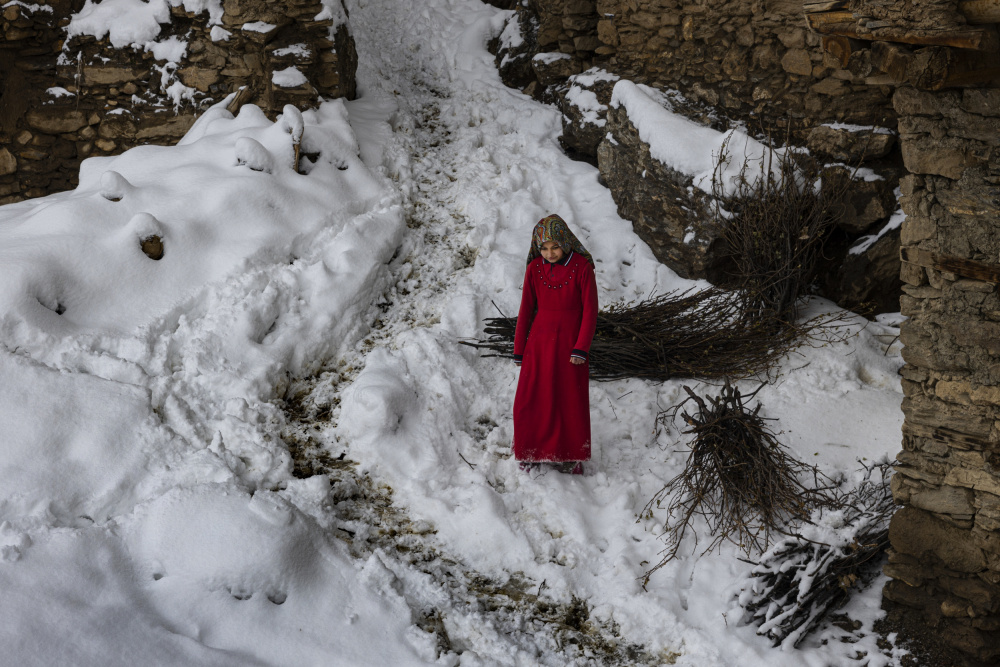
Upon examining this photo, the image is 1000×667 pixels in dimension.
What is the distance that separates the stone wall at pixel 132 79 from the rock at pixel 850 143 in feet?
15.1

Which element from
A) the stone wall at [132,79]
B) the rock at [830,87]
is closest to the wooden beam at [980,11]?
the rock at [830,87]

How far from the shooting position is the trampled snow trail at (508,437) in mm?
3686

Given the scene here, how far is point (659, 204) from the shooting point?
632 centimetres

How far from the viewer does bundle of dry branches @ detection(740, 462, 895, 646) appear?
11.9ft

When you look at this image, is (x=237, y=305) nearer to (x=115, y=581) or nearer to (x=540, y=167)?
(x=115, y=581)

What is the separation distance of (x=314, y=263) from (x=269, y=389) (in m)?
1.26

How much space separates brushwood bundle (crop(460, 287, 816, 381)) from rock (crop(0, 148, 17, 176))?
514 centimetres

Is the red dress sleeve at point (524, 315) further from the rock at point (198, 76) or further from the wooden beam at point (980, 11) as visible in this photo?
the rock at point (198, 76)

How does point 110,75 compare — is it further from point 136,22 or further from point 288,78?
point 288,78

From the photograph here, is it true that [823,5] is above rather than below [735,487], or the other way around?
above

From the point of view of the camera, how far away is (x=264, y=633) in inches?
128

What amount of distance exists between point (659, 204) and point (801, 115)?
1.31 m

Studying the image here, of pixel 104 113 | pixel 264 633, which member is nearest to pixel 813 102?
pixel 264 633

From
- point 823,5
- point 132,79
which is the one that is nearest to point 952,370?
point 823,5
